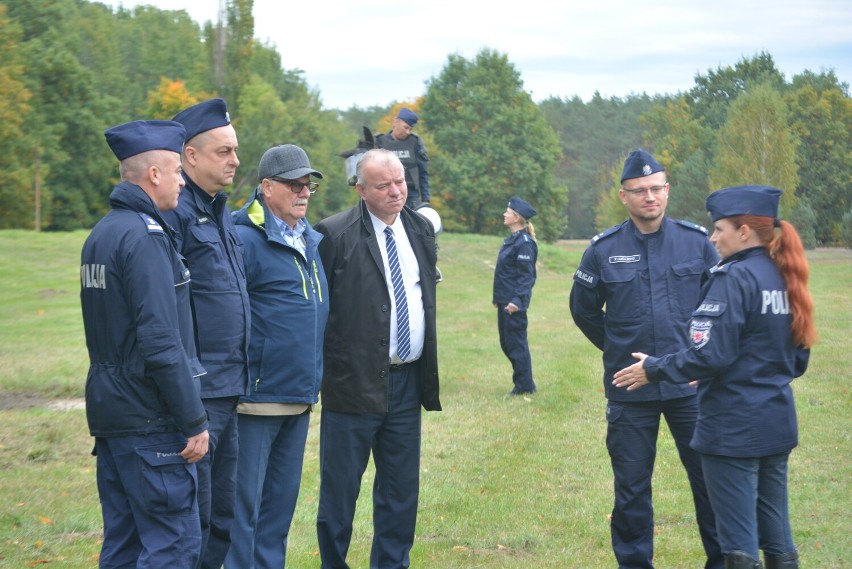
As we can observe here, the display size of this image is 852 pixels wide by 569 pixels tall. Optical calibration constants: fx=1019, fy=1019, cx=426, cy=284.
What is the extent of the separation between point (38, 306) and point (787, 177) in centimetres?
4618

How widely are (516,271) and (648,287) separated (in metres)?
7.23

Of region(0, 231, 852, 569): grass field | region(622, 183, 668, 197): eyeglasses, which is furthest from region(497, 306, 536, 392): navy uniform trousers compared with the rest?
region(622, 183, 668, 197): eyeglasses

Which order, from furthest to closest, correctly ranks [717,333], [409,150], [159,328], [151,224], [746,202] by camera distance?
[409,150] < [746,202] < [717,333] < [151,224] < [159,328]

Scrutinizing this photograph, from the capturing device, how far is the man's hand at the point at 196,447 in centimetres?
428

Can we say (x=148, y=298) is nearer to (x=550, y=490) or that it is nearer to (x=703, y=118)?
(x=550, y=490)

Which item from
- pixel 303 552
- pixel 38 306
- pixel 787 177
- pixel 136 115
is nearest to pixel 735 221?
pixel 303 552

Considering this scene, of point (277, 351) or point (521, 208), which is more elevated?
point (521, 208)

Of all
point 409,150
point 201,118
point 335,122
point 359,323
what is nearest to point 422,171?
point 409,150

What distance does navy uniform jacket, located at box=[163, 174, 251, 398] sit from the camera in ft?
15.8

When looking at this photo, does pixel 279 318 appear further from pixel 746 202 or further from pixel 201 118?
pixel 746 202

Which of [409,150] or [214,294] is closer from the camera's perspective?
[214,294]

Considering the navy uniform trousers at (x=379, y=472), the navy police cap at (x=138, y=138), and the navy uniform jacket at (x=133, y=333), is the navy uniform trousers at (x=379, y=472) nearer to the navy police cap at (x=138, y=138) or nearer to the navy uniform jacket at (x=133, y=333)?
the navy uniform jacket at (x=133, y=333)

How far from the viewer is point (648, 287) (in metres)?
5.93

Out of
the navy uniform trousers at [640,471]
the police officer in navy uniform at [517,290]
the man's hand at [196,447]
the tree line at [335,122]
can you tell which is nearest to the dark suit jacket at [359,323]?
the navy uniform trousers at [640,471]
